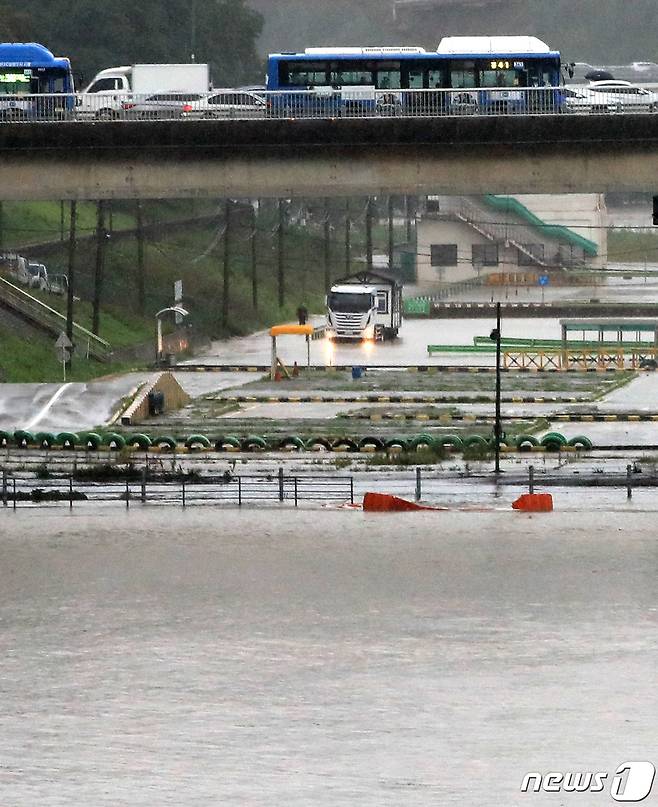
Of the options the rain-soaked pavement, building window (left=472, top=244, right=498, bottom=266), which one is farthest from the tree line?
the rain-soaked pavement

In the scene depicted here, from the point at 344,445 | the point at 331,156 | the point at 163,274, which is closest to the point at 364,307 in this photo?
the point at 163,274

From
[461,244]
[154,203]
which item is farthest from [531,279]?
[154,203]

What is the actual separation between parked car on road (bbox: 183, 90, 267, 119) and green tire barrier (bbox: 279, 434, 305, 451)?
9.04 m

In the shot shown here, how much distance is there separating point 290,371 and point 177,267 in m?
29.9

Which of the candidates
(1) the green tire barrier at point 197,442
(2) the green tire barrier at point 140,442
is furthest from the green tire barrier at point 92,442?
(1) the green tire barrier at point 197,442

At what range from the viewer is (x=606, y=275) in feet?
451

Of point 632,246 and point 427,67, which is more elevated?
point 427,67

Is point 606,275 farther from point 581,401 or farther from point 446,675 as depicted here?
point 446,675

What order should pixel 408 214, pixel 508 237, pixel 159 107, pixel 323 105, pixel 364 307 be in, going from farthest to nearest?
1. pixel 408 214
2. pixel 508 237
3. pixel 364 307
4. pixel 323 105
5. pixel 159 107

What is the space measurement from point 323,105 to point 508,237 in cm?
8678

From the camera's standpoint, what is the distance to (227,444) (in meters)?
56.0

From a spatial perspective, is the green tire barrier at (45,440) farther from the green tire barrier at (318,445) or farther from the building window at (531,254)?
the building window at (531,254)

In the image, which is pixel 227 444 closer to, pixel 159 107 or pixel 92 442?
pixel 92 442

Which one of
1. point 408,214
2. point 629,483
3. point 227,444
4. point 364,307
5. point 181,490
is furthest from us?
point 408,214
